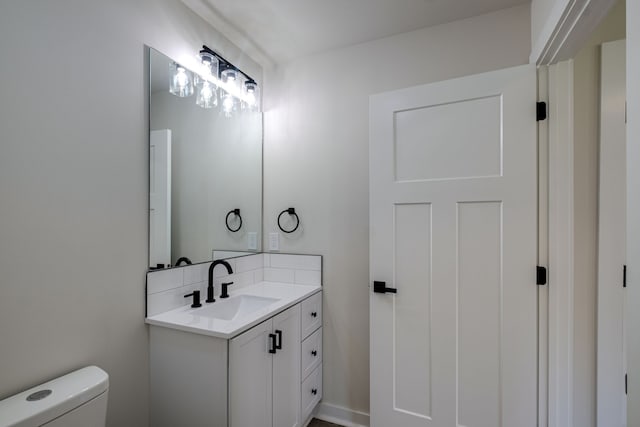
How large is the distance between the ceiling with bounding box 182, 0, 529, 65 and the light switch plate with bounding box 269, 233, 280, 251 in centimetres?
134

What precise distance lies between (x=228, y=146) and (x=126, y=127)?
0.70 m

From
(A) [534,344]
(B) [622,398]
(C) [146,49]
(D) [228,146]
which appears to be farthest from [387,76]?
(B) [622,398]

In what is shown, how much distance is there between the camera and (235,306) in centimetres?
177

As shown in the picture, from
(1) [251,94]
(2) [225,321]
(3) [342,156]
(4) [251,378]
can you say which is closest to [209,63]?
(1) [251,94]

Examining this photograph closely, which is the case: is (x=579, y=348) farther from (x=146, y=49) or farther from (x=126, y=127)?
(x=146, y=49)

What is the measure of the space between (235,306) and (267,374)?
47 centimetres

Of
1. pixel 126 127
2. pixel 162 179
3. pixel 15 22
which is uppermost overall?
pixel 15 22

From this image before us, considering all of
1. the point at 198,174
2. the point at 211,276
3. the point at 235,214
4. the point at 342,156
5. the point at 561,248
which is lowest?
the point at 211,276

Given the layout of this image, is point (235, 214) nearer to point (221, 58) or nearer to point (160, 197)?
point (160, 197)

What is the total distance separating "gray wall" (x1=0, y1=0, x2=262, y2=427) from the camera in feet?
3.26

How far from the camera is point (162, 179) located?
150cm

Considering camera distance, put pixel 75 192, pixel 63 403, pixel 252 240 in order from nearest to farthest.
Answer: pixel 63 403
pixel 75 192
pixel 252 240

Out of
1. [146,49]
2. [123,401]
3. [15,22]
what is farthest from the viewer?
[146,49]

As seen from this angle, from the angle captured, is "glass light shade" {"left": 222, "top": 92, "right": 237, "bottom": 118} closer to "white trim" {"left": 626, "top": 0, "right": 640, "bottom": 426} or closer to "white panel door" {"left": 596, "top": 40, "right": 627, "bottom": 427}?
"white trim" {"left": 626, "top": 0, "right": 640, "bottom": 426}
